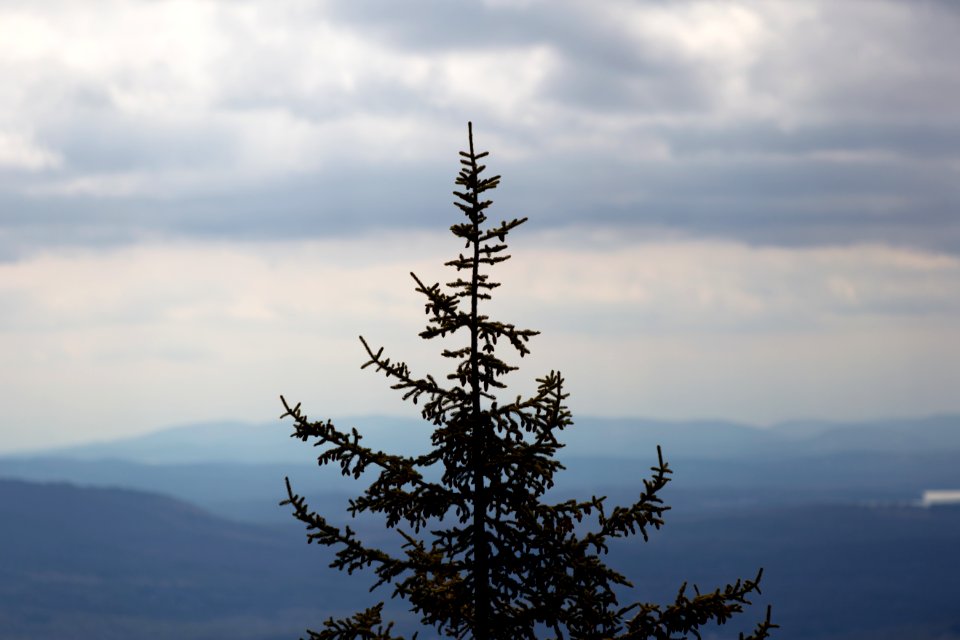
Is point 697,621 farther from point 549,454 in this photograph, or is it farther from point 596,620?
point 549,454

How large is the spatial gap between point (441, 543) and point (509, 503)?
117 cm

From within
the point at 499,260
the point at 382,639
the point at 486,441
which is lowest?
the point at 382,639

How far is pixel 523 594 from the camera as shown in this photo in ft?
64.3

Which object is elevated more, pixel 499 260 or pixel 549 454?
pixel 499 260

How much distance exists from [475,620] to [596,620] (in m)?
1.70

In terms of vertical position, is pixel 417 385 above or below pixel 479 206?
below

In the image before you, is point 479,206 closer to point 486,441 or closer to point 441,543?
point 486,441

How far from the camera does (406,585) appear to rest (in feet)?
63.9

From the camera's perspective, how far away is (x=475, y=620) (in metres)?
19.6

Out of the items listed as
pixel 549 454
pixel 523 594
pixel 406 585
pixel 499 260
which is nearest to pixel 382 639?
pixel 406 585

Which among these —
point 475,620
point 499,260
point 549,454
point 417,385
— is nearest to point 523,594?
point 475,620

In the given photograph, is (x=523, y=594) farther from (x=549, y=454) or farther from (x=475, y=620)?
(x=549, y=454)

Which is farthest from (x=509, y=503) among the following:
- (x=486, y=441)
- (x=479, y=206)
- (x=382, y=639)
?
(x=479, y=206)

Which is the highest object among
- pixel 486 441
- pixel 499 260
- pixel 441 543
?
pixel 499 260
